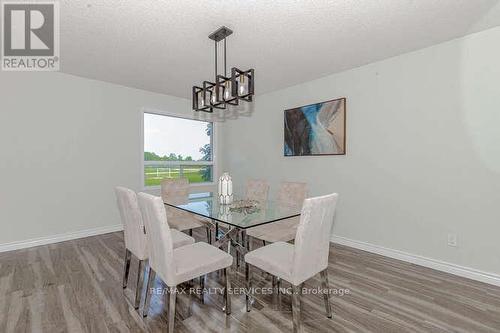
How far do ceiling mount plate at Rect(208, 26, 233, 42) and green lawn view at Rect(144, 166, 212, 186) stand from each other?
290 centimetres

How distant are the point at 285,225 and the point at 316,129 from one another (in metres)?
1.70

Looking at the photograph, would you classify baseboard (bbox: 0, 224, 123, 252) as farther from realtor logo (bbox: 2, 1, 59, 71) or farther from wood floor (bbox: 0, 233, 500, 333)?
realtor logo (bbox: 2, 1, 59, 71)

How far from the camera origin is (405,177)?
2875 mm

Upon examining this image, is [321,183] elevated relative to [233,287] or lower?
elevated

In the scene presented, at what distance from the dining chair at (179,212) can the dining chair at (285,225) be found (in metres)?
0.64

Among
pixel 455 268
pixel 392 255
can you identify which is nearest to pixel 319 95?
pixel 392 255

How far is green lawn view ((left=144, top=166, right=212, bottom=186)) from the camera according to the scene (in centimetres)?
447

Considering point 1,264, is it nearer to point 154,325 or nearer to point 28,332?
point 28,332

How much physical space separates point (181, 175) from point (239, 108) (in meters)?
1.86

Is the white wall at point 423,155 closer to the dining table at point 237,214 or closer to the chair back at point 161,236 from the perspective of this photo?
the dining table at point 237,214

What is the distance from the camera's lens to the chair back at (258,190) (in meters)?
3.21

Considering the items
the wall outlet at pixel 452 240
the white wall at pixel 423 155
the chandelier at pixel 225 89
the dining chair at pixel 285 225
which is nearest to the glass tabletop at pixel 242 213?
the dining chair at pixel 285 225

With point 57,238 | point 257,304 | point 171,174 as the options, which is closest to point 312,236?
point 257,304

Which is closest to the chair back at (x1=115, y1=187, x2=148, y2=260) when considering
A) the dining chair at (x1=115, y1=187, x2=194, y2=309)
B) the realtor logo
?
the dining chair at (x1=115, y1=187, x2=194, y2=309)
